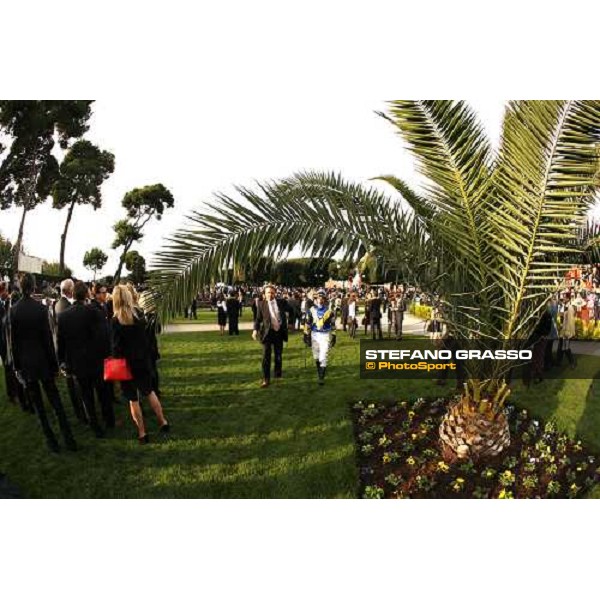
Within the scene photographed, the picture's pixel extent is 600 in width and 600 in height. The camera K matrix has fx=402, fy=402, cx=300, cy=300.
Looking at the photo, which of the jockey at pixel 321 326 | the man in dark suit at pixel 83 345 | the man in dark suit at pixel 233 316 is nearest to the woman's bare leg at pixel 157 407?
the man in dark suit at pixel 83 345

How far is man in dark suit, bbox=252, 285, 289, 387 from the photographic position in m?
5.25

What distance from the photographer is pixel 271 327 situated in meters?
5.49

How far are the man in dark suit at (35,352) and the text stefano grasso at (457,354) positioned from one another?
10.5 ft

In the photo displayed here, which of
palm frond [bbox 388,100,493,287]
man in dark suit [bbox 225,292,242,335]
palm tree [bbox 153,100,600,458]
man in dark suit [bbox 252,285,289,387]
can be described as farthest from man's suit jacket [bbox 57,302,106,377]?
palm frond [bbox 388,100,493,287]

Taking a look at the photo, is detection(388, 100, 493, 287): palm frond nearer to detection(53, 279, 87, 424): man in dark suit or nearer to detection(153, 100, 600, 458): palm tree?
detection(153, 100, 600, 458): palm tree

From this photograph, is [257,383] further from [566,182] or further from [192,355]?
[566,182]

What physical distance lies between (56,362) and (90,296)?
754mm

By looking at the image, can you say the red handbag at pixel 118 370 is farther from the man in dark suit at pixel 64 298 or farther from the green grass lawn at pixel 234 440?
the man in dark suit at pixel 64 298

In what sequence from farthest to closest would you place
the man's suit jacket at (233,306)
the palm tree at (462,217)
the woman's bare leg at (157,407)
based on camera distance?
1. the man's suit jacket at (233,306)
2. the woman's bare leg at (157,407)
3. the palm tree at (462,217)

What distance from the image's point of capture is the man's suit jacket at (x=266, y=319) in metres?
5.51

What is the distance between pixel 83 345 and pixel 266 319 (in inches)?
90.3

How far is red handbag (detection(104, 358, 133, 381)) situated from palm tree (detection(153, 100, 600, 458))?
150 centimetres

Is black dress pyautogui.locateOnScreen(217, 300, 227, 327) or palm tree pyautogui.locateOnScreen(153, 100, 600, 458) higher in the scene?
palm tree pyautogui.locateOnScreen(153, 100, 600, 458)

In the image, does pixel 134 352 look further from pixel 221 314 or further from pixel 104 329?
pixel 221 314
